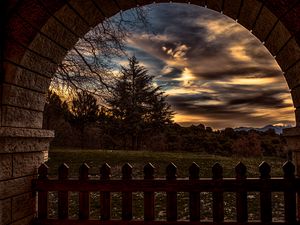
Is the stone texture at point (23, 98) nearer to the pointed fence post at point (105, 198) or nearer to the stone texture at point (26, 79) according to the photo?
the stone texture at point (26, 79)

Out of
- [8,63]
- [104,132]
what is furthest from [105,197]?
[104,132]

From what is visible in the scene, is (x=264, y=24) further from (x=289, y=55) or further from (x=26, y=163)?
(x=26, y=163)

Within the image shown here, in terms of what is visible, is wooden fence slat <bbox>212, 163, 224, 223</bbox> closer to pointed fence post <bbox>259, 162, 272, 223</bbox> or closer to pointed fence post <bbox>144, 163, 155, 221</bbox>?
pointed fence post <bbox>259, 162, 272, 223</bbox>

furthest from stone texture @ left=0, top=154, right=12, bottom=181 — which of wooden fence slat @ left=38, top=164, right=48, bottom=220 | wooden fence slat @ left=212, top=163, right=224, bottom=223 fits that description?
wooden fence slat @ left=212, top=163, right=224, bottom=223

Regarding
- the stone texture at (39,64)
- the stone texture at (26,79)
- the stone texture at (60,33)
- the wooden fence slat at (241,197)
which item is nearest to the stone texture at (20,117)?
the stone texture at (26,79)

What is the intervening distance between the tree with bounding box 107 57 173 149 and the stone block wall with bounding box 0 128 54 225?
27.9 meters

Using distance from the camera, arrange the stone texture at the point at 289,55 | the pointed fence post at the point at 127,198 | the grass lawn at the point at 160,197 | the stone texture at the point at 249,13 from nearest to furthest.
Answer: the stone texture at the point at 289,55
the stone texture at the point at 249,13
the pointed fence post at the point at 127,198
the grass lawn at the point at 160,197

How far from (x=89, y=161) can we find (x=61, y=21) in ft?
41.0

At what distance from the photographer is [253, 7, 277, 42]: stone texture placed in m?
3.24

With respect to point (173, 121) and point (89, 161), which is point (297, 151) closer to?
point (89, 161)

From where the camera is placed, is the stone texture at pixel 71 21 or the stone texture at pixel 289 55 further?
the stone texture at pixel 71 21

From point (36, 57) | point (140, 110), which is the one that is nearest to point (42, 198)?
point (36, 57)

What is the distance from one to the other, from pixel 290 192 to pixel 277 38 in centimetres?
165

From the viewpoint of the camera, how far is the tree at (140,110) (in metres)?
32.2
